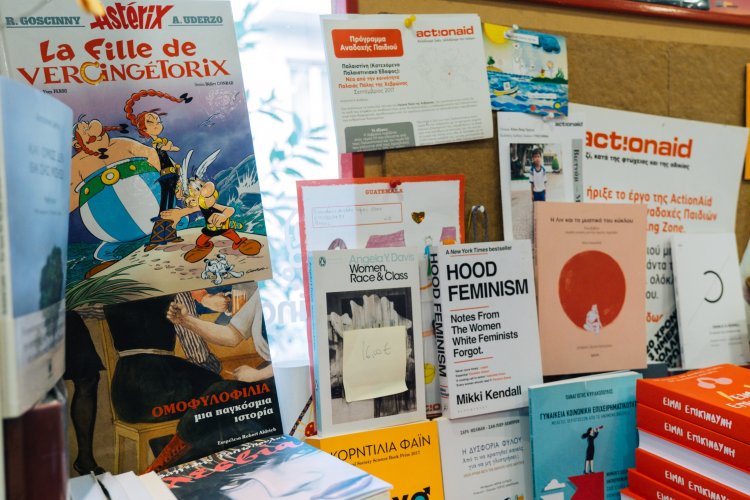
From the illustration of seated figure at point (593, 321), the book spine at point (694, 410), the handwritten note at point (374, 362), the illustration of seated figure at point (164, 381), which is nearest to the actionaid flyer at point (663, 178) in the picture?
the illustration of seated figure at point (593, 321)

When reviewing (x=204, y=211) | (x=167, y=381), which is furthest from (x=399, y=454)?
(x=204, y=211)

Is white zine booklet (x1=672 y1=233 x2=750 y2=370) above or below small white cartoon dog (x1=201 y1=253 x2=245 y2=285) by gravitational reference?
below

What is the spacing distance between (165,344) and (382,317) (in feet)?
1.14

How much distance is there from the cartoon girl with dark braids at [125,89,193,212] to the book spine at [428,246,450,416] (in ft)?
1.43

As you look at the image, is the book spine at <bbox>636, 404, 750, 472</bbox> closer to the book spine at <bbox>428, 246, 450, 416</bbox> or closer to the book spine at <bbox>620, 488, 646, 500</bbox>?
the book spine at <bbox>620, 488, 646, 500</bbox>

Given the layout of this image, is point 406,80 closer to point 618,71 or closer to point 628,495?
point 618,71

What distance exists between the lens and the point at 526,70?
4.11ft

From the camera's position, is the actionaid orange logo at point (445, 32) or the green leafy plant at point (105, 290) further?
the actionaid orange logo at point (445, 32)

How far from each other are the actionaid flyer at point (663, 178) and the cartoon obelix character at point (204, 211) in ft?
2.37

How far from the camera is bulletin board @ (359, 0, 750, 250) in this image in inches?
47.1

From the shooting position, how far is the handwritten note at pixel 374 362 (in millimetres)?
1058

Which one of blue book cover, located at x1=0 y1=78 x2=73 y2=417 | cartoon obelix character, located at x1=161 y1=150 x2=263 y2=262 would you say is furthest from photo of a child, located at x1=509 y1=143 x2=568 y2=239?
blue book cover, located at x1=0 y1=78 x2=73 y2=417

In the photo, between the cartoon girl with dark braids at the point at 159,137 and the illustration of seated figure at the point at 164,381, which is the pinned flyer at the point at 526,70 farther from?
the illustration of seated figure at the point at 164,381

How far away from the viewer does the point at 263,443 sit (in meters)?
0.98
